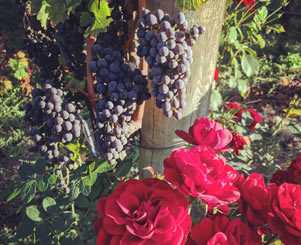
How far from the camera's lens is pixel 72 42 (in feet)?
2.79

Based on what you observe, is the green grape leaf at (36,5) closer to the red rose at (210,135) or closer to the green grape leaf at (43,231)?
the red rose at (210,135)

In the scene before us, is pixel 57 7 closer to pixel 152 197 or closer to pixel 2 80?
pixel 152 197

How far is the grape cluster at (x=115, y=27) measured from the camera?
2.67 ft

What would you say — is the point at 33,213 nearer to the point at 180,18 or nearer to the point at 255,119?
the point at 180,18

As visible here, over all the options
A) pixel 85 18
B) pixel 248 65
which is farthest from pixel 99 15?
pixel 248 65

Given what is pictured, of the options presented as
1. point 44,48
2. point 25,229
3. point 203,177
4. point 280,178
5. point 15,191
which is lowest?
point 25,229

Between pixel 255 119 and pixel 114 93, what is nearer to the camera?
pixel 114 93

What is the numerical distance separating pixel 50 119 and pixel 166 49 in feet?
1.36

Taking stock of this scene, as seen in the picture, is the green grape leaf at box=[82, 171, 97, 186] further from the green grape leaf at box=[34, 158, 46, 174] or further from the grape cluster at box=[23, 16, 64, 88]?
the grape cluster at box=[23, 16, 64, 88]

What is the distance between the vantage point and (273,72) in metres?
4.44

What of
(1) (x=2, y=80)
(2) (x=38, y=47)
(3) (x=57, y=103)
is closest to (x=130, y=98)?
(3) (x=57, y=103)

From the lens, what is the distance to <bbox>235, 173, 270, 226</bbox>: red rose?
2.13ft

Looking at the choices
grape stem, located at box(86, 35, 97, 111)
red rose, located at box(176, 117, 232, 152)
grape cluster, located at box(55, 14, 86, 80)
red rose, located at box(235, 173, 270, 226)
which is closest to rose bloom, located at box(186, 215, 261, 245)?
red rose, located at box(235, 173, 270, 226)

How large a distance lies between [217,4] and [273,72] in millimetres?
4072
